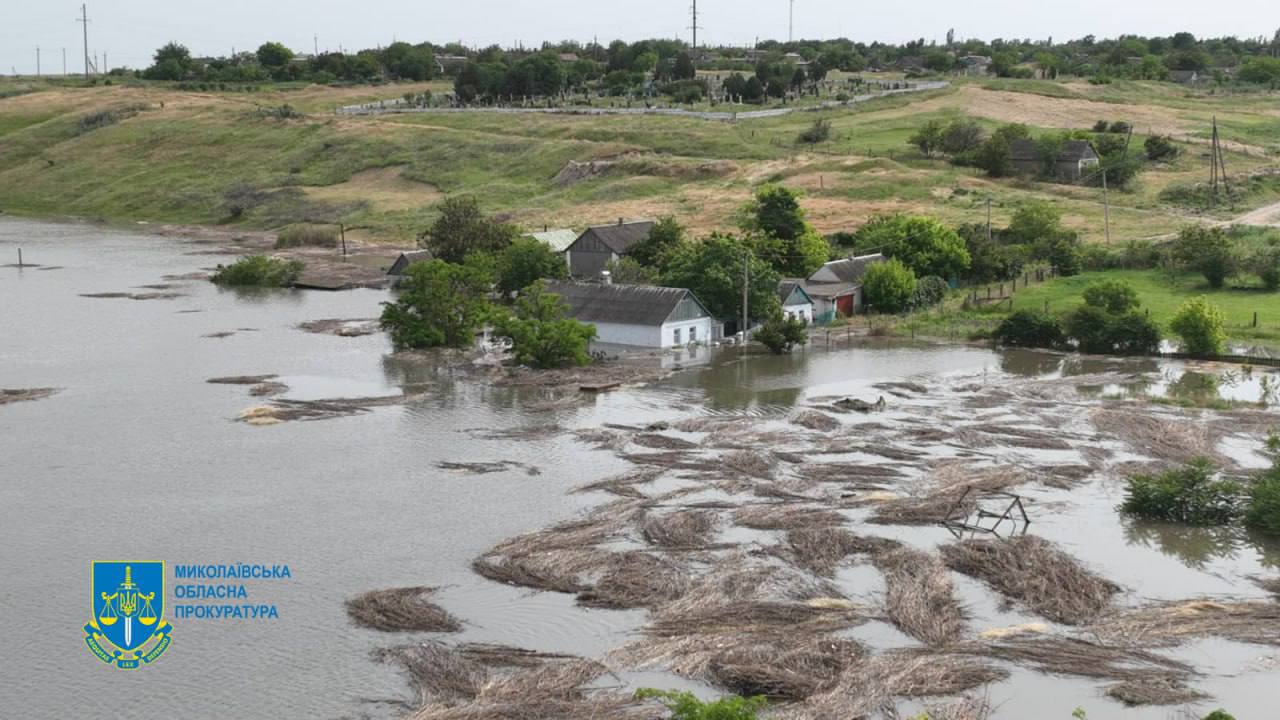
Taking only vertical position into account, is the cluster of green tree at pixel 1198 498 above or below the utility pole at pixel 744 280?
below

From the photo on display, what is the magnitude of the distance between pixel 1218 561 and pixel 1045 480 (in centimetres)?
413

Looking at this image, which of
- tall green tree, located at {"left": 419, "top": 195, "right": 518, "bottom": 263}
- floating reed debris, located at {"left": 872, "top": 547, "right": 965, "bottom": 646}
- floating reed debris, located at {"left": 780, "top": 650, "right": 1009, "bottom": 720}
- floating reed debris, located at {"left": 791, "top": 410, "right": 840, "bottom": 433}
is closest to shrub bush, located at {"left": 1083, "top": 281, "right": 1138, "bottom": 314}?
floating reed debris, located at {"left": 791, "top": 410, "right": 840, "bottom": 433}

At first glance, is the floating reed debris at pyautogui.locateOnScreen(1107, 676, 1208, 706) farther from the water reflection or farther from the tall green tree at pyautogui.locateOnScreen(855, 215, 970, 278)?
the tall green tree at pyautogui.locateOnScreen(855, 215, 970, 278)

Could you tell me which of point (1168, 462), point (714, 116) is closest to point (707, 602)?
point (1168, 462)

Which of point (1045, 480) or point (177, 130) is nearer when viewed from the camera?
point (1045, 480)

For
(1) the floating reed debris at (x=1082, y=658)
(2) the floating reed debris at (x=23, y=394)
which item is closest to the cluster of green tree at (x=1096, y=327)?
(1) the floating reed debris at (x=1082, y=658)

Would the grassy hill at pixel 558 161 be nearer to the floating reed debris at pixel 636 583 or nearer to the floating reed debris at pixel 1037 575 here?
the floating reed debris at pixel 1037 575

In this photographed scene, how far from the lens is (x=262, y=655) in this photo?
62.8 feet

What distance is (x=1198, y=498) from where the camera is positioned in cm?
2445

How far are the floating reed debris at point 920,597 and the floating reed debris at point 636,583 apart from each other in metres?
3.02

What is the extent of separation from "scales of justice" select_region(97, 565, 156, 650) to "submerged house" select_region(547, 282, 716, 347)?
1860cm

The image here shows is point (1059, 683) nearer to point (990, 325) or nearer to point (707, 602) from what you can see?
point (707, 602)

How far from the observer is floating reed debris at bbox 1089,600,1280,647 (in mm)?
19328

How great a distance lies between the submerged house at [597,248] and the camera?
5016 cm
